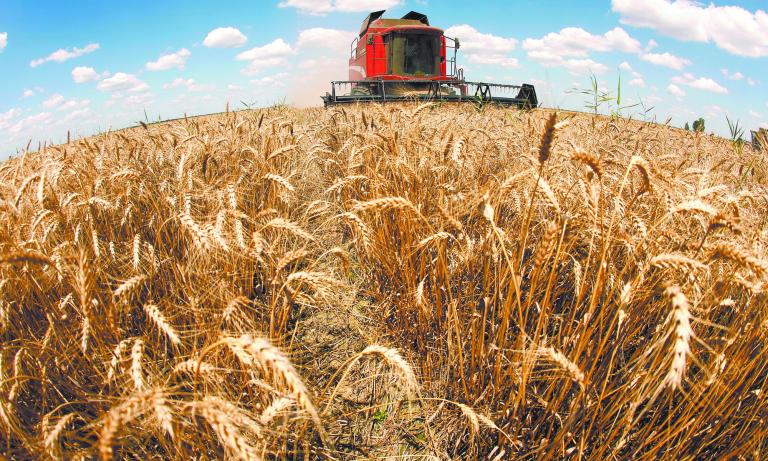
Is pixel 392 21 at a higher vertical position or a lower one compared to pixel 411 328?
higher

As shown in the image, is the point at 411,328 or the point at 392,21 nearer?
the point at 411,328

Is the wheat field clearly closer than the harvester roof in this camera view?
Yes

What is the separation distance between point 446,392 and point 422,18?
48.5ft

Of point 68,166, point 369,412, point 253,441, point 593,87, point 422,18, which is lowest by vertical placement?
point 369,412

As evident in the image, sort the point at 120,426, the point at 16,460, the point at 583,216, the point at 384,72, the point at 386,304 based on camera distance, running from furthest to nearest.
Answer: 1. the point at 384,72
2. the point at 386,304
3. the point at 583,216
4. the point at 16,460
5. the point at 120,426

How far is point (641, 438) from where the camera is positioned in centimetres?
125

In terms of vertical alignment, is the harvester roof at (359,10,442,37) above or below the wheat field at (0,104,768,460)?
above

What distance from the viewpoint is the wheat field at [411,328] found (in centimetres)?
108

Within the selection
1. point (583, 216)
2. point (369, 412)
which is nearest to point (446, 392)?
point (369, 412)

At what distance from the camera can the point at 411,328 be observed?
2.03m

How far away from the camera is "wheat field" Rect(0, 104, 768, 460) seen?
108 centimetres

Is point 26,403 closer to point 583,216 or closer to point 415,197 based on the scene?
point 415,197

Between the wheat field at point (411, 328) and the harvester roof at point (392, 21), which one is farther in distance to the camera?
the harvester roof at point (392, 21)

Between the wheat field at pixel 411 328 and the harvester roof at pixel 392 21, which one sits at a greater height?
the harvester roof at pixel 392 21
